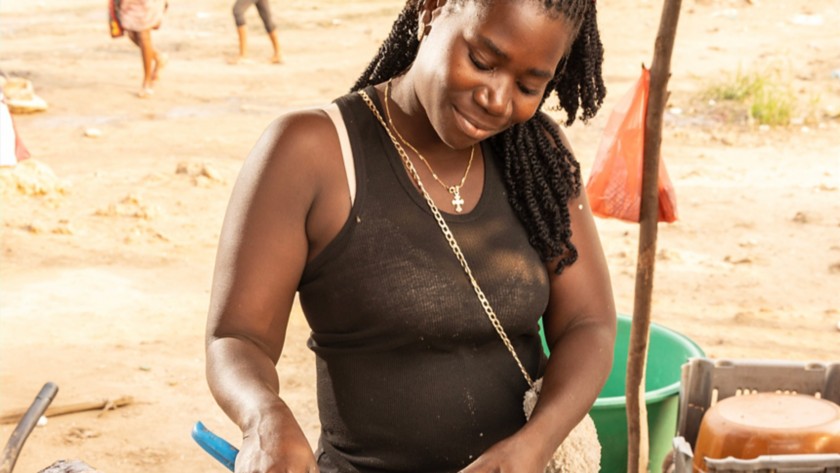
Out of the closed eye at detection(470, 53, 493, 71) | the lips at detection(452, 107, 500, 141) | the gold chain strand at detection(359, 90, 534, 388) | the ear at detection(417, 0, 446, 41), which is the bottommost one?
the gold chain strand at detection(359, 90, 534, 388)

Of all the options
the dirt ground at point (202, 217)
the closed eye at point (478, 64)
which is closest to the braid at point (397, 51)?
the closed eye at point (478, 64)

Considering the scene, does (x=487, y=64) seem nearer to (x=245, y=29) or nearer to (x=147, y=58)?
(x=147, y=58)

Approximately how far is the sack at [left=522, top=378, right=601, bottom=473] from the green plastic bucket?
1254mm

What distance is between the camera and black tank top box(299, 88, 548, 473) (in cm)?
192

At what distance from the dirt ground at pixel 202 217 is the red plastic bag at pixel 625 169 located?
1.70m

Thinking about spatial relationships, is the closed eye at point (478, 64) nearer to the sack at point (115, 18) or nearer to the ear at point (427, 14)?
the ear at point (427, 14)

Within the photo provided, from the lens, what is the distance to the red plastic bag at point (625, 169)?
11.8 feet

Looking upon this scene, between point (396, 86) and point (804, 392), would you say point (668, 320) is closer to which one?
point (804, 392)

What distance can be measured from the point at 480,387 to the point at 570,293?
272mm

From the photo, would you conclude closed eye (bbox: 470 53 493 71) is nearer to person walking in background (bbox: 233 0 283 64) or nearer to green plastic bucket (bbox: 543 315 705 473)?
green plastic bucket (bbox: 543 315 705 473)

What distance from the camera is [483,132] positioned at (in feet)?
6.17

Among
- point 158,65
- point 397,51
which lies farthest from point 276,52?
point 397,51

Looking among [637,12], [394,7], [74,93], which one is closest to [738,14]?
[637,12]

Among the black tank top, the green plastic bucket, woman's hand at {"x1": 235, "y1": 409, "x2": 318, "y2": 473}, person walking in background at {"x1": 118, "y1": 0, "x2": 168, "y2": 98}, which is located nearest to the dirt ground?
person walking in background at {"x1": 118, "y1": 0, "x2": 168, "y2": 98}
